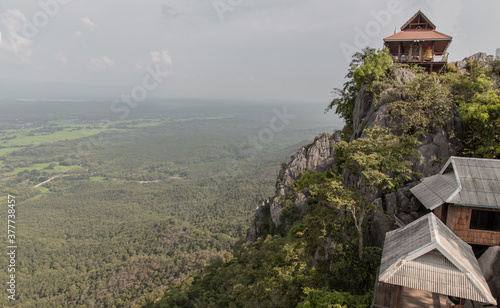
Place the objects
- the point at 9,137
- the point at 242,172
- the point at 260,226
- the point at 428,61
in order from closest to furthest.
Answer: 1. the point at 428,61
2. the point at 260,226
3. the point at 242,172
4. the point at 9,137

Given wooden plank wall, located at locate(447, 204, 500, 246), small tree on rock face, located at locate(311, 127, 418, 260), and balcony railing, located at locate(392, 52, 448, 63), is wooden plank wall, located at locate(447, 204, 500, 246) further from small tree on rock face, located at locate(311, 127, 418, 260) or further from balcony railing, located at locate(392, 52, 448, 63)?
balcony railing, located at locate(392, 52, 448, 63)

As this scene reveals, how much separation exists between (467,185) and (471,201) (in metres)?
0.67

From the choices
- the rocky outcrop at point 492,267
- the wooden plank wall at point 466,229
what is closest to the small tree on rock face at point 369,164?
the wooden plank wall at point 466,229

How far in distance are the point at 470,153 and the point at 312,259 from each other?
9639 millimetres

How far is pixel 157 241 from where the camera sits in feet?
205

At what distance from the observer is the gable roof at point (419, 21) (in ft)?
68.5

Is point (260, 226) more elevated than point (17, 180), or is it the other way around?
point (260, 226)

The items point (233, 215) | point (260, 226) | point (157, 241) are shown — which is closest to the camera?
point (260, 226)

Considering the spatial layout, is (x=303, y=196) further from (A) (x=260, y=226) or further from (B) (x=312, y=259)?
(B) (x=312, y=259)

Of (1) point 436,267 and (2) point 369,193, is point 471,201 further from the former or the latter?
(2) point 369,193

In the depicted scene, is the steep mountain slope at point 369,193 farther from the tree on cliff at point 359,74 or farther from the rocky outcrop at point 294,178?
the rocky outcrop at point 294,178

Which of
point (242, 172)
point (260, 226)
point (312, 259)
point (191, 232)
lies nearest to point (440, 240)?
point (312, 259)

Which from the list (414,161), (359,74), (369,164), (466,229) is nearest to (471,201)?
(466,229)

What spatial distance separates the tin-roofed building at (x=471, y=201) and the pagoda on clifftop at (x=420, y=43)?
11.5 m
